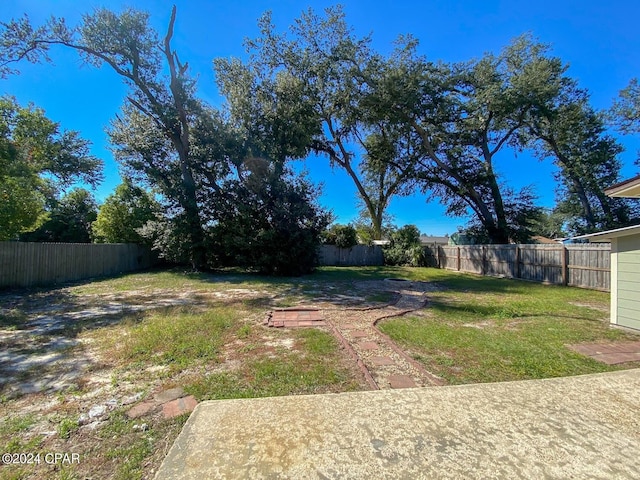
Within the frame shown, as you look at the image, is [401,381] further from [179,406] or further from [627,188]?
[627,188]

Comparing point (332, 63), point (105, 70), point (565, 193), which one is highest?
point (332, 63)

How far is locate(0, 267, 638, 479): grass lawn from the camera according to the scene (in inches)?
74.8

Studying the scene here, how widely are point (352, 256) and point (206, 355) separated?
16305 millimetres

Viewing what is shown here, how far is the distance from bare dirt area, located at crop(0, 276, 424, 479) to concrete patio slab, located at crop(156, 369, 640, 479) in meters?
0.31

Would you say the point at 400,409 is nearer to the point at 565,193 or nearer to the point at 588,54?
the point at 588,54

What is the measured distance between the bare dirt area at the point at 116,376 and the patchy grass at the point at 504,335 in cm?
74

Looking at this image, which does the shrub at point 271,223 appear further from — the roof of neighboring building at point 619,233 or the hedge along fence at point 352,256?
the roof of neighboring building at point 619,233

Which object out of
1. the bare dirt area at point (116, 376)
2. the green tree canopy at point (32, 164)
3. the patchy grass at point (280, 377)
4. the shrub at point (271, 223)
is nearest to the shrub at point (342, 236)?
the shrub at point (271, 223)

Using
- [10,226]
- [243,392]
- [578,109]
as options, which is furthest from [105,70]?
[578,109]

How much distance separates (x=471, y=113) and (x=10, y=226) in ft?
65.5

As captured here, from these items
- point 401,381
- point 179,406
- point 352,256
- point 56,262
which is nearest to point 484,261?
point 352,256

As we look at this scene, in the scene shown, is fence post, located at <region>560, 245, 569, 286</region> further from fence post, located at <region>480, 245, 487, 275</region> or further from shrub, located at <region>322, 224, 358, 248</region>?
shrub, located at <region>322, 224, 358, 248</region>

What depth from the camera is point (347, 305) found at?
6324 millimetres

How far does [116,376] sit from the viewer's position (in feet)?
9.23
